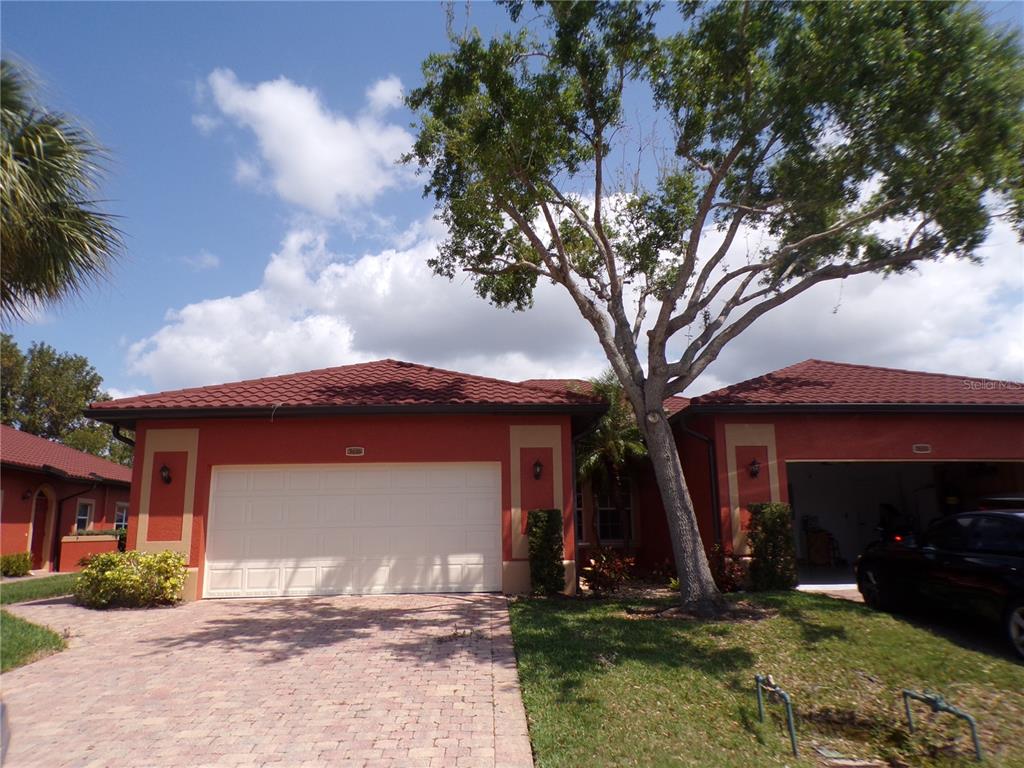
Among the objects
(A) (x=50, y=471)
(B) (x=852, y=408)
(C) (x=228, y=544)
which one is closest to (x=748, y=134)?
(B) (x=852, y=408)

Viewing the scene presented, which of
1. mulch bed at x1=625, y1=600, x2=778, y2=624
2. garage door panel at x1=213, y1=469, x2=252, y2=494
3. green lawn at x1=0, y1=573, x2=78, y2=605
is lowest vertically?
green lawn at x1=0, y1=573, x2=78, y2=605

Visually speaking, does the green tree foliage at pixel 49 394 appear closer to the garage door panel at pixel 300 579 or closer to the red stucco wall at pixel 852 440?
the garage door panel at pixel 300 579

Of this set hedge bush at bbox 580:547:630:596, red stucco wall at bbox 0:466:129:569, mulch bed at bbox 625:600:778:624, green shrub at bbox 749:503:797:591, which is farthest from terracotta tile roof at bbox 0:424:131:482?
green shrub at bbox 749:503:797:591

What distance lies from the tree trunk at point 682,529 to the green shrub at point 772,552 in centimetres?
222

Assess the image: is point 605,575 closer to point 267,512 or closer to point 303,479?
point 303,479

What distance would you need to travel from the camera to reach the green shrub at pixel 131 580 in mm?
10312

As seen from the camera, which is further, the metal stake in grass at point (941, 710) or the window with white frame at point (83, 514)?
the window with white frame at point (83, 514)

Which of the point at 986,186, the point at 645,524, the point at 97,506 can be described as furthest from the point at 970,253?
the point at 97,506

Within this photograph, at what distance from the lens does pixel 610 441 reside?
14617 millimetres

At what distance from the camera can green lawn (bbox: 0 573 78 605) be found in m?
11.9

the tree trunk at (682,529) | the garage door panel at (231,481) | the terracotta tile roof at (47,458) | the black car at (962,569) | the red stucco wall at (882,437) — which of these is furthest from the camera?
the terracotta tile roof at (47,458)

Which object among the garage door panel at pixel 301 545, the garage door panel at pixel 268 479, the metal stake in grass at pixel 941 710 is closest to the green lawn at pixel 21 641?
the garage door panel at pixel 301 545

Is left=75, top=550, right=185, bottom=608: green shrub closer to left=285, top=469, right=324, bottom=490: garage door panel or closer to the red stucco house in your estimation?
the red stucco house

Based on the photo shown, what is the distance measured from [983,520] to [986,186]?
5113 mm
